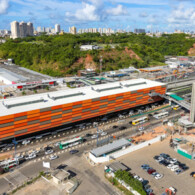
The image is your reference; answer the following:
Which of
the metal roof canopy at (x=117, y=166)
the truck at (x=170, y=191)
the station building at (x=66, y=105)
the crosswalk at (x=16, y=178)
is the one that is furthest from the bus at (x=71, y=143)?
the truck at (x=170, y=191)

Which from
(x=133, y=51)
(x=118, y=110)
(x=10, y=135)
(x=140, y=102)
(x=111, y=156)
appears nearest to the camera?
(x=111, y=156)

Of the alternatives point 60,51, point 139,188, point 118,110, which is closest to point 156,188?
point 139,188

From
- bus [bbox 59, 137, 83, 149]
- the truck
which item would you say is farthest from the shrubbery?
bus [bbox 59, 137, 83, 149]

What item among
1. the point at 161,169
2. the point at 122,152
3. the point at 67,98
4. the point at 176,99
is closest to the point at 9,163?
the point at 67,98

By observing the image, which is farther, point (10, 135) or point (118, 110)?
point (118, 110)

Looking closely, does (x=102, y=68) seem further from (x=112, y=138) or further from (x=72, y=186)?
(x=72, y=186)

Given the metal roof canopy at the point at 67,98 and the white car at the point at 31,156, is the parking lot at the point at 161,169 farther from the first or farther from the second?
the metal roof canopy at the point at 67,98
